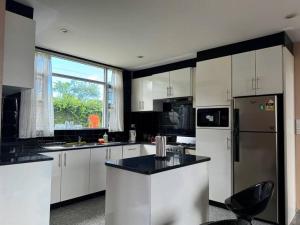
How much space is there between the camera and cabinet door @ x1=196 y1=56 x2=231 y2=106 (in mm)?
3338

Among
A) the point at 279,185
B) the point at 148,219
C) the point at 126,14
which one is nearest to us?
the point at 148,219

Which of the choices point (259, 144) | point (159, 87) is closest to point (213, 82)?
point (259, 144)

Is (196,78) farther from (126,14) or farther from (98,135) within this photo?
(98,135)

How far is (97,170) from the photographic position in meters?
3.72

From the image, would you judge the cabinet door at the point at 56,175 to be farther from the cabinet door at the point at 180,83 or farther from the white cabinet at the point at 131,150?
the cabinet door at the point at 180,83

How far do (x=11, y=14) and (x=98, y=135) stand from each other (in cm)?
271

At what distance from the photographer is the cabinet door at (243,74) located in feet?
10.1

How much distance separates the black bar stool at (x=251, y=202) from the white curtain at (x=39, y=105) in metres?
2.87

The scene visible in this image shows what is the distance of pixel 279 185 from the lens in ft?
9.20

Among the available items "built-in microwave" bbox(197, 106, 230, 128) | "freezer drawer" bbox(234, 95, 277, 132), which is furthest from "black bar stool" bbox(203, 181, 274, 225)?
"built-in microwave" bbox(197, 106, 230, 128)

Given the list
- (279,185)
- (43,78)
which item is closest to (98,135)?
(43,78)

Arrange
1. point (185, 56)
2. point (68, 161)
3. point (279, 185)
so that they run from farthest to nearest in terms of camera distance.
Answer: point (185, 56)
point (68, 161)
point (279, 185)

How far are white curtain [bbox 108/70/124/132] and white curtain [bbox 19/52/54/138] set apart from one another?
1.31 metres

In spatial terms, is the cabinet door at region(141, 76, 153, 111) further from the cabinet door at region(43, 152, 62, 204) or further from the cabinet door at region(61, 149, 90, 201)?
the cabinet door at region(43, 152, 62, 204)
